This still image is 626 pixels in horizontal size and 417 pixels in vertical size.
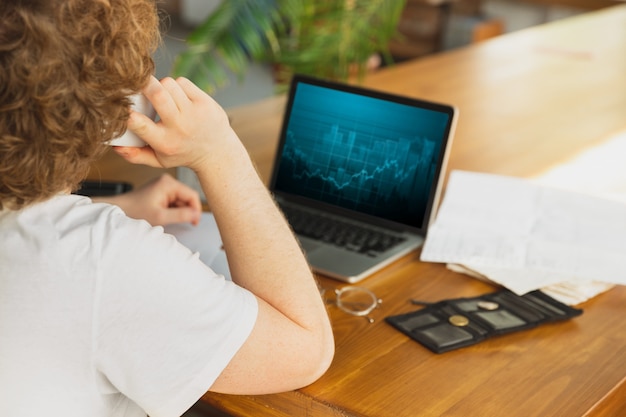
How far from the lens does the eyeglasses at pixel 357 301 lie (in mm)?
1273

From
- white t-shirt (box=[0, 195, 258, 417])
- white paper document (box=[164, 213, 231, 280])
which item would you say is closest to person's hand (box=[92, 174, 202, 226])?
white paper document (box=[164, 213, 231, 280])

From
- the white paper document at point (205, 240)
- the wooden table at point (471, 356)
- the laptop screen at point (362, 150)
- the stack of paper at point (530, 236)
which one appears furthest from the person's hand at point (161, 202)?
the stack of paper at point (530, 236)

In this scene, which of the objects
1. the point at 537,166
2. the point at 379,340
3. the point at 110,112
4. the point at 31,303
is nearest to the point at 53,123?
the point at 110,112

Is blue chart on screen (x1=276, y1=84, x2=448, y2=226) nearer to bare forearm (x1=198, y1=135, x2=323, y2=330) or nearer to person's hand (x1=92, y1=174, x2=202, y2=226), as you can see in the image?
person's hand (x1=92, y1=174, x2=202, y2=226)

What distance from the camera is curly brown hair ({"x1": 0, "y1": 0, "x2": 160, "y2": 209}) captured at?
2.65 feet

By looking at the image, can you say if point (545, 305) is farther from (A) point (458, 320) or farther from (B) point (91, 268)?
(B) point (91, 268)

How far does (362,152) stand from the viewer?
1.47m

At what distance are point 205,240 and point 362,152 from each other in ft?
0.93

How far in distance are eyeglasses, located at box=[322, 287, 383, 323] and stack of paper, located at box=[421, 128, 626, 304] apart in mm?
150

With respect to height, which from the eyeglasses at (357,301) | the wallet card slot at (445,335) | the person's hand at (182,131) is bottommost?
the eyeglasses at (357,301)

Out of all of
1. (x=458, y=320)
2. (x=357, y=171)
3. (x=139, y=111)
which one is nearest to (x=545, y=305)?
(x=458, y=320)

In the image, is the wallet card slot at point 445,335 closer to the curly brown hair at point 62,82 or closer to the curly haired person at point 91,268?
the curly haired person at point 91,268

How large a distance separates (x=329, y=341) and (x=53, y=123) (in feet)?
1.40

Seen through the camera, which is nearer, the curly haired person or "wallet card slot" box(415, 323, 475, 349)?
the curly haired person
